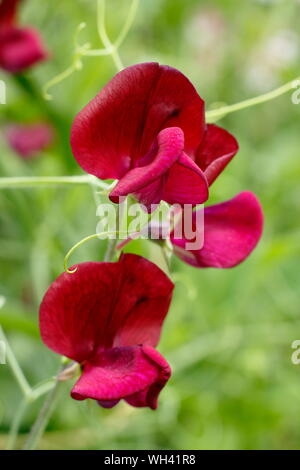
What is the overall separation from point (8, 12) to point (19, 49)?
91 mm

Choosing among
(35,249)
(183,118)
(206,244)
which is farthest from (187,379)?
(183,118)

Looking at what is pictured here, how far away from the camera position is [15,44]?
1.42 meters

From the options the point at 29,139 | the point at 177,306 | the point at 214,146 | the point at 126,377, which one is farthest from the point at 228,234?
the point at 29,139

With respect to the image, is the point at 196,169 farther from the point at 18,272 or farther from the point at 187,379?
the point at 18,272

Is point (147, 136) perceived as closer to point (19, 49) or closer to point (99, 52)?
point (99, 52)

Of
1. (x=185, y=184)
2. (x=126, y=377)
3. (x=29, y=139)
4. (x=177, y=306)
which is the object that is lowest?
(x=177, y=306)

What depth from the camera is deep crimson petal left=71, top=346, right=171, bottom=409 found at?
0.72m

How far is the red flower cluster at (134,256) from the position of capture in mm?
712

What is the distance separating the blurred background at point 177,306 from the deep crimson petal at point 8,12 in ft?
0.38

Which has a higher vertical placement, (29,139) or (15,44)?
(15,44)

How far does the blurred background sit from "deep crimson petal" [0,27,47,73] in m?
0.10

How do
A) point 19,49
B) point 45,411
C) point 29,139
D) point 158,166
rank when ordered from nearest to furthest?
point 158,166
point 45,411
point 19,49
point 29,139

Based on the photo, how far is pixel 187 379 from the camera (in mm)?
1422

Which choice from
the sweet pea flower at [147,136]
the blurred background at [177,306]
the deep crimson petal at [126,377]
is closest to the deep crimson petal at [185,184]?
the sweet pea flower at [147,136]
